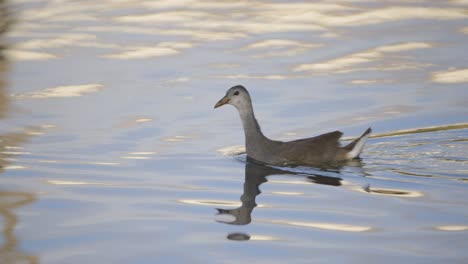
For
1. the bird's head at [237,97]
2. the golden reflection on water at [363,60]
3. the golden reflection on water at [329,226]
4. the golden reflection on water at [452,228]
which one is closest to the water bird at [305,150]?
the bird's head at [237,97]

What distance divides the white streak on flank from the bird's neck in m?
1.11

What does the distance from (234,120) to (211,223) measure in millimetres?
5597

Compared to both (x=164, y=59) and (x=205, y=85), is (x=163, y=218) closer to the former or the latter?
(x=205, y=85)

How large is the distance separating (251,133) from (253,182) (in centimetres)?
153

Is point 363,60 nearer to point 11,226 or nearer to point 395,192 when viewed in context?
point 395,192

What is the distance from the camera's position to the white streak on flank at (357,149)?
12.3 m

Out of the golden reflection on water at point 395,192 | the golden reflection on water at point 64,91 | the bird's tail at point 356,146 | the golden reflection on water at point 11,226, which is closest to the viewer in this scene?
the golden reflection on water at point 11,226

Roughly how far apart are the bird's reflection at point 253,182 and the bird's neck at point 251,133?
0.71 feet

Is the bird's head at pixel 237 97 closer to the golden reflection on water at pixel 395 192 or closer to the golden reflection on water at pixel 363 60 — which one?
the golden reflection on water at pixel 395 192

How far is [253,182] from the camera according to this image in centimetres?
1160

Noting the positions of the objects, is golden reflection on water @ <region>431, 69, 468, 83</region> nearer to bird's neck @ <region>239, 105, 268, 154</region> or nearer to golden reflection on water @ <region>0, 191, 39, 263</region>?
bird's neck @ <region>239, 105, 268, 154</region>

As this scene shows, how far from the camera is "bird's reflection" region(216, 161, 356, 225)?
9742mm

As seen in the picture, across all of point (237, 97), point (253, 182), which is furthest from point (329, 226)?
point (237, 97)

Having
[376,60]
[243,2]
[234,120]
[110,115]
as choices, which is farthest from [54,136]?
[243,2]
